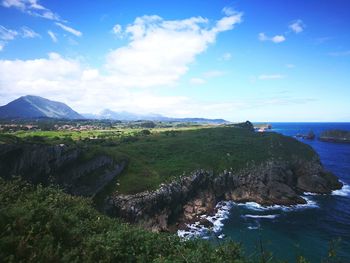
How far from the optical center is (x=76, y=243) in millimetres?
20203

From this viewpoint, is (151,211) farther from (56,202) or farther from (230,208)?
(56,202)

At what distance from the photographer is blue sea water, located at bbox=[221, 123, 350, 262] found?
52.9 metres

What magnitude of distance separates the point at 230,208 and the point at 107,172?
112 ft

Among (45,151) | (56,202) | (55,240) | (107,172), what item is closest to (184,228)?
(107,172)

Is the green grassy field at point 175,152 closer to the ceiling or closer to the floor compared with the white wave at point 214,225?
closer to the ceiling

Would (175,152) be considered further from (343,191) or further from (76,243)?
(76,243)

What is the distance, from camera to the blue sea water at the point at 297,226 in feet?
174

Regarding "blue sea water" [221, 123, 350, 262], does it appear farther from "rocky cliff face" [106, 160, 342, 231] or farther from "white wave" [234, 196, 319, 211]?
"rocky cliff face" [106, 160, 342, 231]

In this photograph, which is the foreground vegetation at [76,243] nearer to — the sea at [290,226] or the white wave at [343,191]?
the sea at [290,226]

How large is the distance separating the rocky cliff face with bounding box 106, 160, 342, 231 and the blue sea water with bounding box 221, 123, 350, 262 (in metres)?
5.68

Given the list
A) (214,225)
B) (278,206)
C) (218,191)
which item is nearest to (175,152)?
(218,191)

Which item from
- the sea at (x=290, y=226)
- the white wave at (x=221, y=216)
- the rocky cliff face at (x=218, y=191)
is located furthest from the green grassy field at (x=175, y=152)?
the sea at (x=290, y=226)

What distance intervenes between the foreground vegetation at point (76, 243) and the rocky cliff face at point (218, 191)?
4105 cm

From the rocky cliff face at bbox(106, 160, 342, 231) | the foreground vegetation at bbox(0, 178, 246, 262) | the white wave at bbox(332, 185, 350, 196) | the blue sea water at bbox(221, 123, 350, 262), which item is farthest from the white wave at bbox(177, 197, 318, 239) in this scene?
the foreground vegetation at bbox(0, 178, 246, 262)
